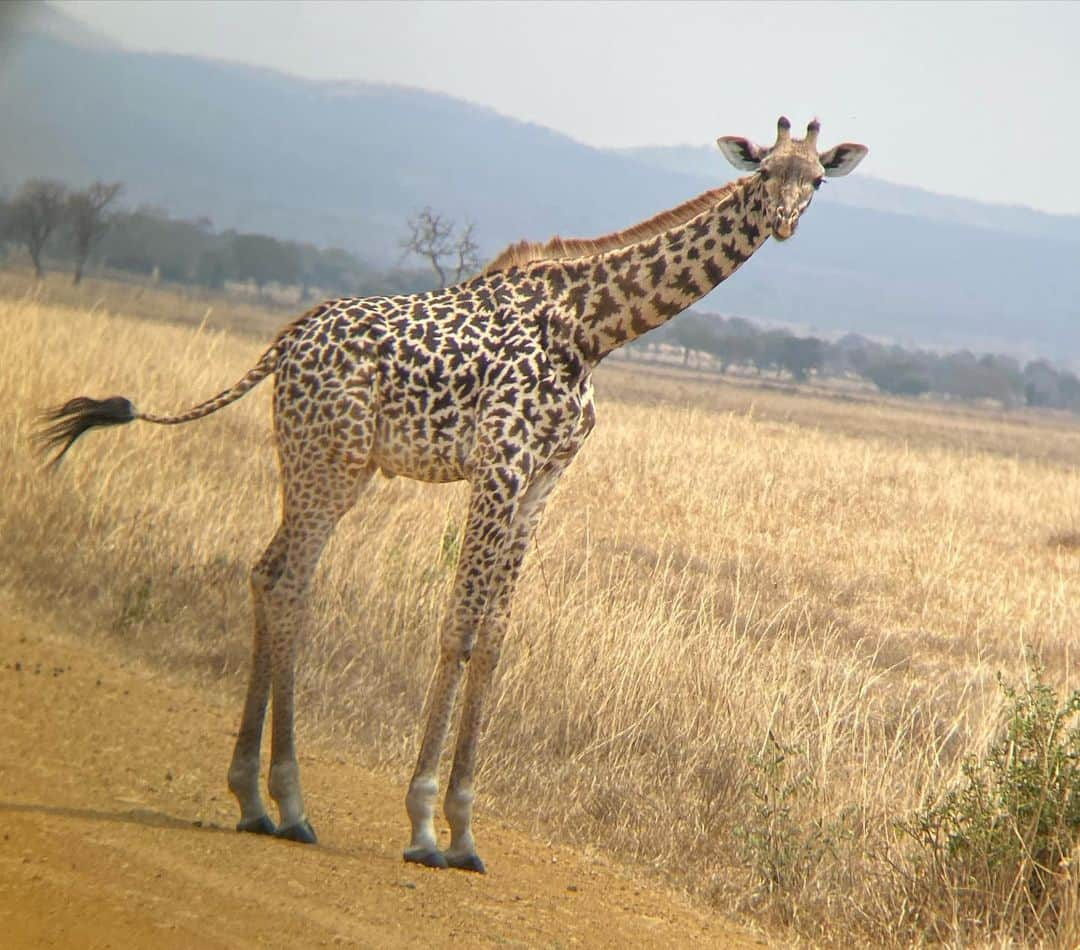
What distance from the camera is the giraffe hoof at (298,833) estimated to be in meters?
5.47

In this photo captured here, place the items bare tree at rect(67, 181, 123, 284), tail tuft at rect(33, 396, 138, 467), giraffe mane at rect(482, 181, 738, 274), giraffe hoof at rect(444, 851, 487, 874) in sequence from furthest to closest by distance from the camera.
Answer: bare tree at rect(67, 181, 123, 284) → tail tuft at rect(33, 396, 138, 467) → giraffe mane at rect(482, 181, 738, 274) → giraffe hoof at rect(444, 851, 487, 874)

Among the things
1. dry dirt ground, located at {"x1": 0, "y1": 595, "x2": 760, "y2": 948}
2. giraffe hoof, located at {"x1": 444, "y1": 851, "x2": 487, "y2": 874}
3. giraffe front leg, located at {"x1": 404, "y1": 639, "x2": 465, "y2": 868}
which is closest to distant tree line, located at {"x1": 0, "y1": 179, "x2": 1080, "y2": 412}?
dry dirt ground, located at {"x1": 0, "y1": 595, "x2": 760, "y2": 948}

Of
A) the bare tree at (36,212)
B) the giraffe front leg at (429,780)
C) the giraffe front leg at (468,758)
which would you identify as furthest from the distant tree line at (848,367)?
the giraffe front leg at (429,780)

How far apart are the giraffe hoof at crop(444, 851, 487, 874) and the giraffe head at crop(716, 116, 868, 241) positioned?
2408mm

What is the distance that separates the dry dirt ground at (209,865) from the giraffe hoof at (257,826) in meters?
0.05

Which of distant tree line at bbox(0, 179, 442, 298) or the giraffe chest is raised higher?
distant tree line at bbox(0, 179, 442, 298)

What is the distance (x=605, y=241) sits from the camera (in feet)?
19.6

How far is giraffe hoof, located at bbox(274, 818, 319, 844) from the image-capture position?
5473mm

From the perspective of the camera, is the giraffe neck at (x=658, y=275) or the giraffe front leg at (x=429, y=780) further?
the giraffe neck at (x=658, y=275)

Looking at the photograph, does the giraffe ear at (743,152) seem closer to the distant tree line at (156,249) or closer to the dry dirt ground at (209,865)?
the dry dirt ground at (209,865)

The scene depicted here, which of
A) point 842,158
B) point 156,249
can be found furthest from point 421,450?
point 156,249

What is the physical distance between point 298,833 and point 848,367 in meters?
109

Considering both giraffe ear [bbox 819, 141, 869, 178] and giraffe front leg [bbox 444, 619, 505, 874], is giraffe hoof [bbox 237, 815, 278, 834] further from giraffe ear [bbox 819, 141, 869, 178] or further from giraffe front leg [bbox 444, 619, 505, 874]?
giraffe ear [bbox 819, 141, 869, 178]

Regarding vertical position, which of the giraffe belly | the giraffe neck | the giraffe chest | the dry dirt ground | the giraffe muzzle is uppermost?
the giraffe muzzle
